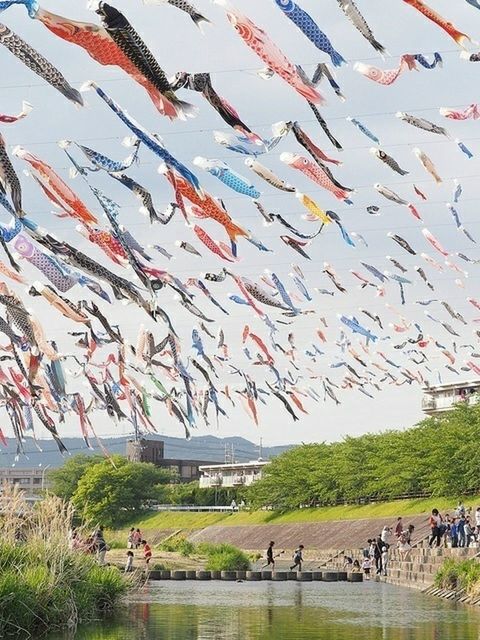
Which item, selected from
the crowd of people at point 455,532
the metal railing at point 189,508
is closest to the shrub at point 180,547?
the crowd of people at point 455,532

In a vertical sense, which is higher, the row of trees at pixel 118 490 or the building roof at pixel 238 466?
the building roof at pixel 238 466

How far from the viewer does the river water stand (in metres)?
16.2

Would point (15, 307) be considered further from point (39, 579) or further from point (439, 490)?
point (439, 490)

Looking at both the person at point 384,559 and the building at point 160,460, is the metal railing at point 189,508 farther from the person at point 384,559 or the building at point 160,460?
the person at point 384,559

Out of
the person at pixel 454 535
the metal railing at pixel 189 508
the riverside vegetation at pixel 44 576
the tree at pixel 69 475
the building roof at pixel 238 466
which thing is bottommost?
the riverside vegetation at pixel 44 576

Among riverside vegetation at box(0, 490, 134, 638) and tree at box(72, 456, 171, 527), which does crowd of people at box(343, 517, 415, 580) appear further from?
tree at box(72, 456, 171, 527)

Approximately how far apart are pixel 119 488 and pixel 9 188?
83635 millimetres

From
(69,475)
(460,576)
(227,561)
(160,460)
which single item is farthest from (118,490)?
(460,576)

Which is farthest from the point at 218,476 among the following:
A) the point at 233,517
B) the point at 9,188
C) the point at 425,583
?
the point at 9,188

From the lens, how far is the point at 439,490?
56.5 metres

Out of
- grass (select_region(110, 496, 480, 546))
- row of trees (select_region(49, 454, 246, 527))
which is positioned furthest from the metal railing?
grass (select_region(110, 496, 480, 546))

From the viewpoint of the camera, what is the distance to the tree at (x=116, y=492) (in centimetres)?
9238

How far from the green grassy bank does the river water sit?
27031 mm

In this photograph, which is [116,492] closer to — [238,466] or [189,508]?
[189,508]
